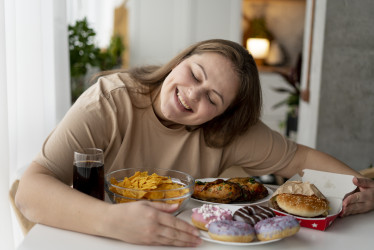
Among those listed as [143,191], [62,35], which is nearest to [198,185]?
[143,191]

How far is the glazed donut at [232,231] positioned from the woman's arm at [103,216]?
0.14 ft

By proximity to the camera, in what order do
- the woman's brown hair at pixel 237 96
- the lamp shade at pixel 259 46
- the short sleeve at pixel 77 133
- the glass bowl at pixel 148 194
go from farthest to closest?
the lamp shade at pixel 259 46
the woman's brown hair at pixel 237 96
the short sleeve at pixel 77 133
the glass bowl at pixel 148 194

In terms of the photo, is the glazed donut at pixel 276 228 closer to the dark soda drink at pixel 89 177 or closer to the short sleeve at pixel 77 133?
the dark soda drink at pixel 89 177

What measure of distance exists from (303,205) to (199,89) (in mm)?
493

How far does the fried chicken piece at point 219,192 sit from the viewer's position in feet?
4.47

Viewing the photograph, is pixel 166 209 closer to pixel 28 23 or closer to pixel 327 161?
pixel 327 161

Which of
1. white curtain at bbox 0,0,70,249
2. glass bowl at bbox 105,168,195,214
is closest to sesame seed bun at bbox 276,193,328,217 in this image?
glass bowl at bbox 105,168,195,214

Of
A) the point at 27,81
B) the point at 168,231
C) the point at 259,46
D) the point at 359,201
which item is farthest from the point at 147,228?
the point at 259,46

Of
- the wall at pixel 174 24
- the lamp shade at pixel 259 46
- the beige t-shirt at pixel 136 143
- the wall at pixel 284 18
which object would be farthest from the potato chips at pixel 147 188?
the wall at pixel 284 18

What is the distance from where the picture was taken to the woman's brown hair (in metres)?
1.63

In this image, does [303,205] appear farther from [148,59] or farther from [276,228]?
[148,59]

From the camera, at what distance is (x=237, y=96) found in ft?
5.49

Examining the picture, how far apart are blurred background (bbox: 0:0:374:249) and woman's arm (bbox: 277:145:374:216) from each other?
109 centimetres

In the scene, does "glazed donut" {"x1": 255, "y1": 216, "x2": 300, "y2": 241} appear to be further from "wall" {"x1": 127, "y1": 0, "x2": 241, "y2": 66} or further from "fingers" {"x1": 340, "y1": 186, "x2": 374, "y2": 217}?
"wall" {"x1": 127, "y1": 0, "x2": 241, "y2": 66}
